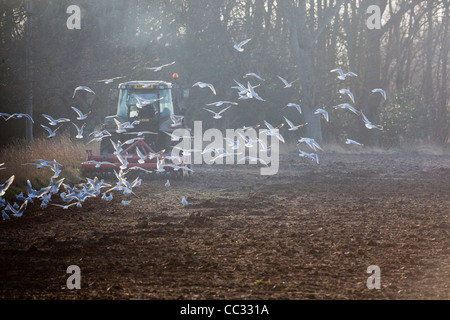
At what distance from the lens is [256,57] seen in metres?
40.9

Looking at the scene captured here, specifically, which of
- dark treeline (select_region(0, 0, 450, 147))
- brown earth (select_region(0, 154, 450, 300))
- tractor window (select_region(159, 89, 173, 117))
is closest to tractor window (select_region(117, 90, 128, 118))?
tractor window (select_region(159, 89, 173, 117))

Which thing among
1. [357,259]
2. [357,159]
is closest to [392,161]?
[357,159]

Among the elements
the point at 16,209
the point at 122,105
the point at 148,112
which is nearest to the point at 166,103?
the point at 148,112

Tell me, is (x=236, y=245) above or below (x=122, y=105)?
below

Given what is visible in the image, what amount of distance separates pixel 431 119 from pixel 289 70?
29.3ft

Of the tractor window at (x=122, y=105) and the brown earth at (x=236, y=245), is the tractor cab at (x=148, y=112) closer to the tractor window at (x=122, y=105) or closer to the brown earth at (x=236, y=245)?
the tractor window at (x=122, y=105)

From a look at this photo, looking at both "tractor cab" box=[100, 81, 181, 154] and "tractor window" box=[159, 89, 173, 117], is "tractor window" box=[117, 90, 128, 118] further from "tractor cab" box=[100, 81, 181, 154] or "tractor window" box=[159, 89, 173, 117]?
"tractor window" box=[159, 89, 173, 117]

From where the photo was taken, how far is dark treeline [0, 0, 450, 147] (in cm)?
3238

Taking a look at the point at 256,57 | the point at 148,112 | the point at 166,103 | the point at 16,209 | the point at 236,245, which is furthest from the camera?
the point at 256,57

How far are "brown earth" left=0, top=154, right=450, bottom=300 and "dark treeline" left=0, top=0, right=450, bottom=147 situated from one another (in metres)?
15.7

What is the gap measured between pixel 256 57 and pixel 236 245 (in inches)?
1256

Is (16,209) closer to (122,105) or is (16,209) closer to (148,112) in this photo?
(148,112)

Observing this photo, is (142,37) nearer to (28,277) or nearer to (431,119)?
(431,119)

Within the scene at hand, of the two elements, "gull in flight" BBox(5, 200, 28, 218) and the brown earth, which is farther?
"gull in flight" BBox(5, 200, 28, 218)
